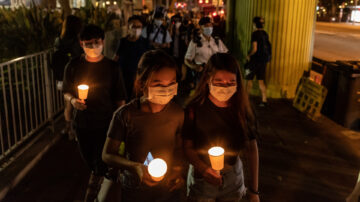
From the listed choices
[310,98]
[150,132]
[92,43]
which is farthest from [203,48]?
[150,132]

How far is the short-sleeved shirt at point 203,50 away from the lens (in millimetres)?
7023

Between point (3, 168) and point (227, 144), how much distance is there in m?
3.52

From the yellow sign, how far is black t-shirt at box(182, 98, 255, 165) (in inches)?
215

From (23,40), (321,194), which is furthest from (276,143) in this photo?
(23,40)

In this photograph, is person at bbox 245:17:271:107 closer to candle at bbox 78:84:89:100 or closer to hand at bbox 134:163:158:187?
candle at bbox 78:84:89:100

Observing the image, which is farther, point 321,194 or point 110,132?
point 321,194

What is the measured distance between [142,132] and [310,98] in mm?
6382

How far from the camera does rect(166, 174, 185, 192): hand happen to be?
2404 millimetres

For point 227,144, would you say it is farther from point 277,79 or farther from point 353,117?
point 277,79

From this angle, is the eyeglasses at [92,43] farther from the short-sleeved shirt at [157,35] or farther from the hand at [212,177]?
the short-sleeved shirt at [157,35]

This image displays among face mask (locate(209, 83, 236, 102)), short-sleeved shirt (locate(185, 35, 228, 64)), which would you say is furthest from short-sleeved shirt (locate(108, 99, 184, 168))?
short-sleeved shirt (locate(185, 35, 228, 64))

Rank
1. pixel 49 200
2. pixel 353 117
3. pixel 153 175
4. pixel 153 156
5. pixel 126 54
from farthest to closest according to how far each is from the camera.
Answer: pixel 353 117
pixel 126 54
pixel 49 200
pixel 153 156
pixel 153 175

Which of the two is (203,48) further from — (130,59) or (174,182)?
(174,182)

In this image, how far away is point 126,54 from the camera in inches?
249
